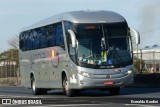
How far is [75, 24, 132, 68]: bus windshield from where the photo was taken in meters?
25.1

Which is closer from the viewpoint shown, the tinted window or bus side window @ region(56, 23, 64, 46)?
bus side window @ region(56, 23, 64, 46)

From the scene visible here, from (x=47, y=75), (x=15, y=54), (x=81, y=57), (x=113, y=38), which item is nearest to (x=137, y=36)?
(x=113, y=38)

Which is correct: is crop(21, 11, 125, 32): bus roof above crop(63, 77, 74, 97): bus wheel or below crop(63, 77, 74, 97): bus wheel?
above

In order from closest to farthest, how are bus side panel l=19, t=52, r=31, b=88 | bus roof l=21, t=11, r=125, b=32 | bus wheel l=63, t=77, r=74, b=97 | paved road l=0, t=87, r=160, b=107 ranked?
paved road l=0, t=87, r=160, b=107
bus roof l=21, t=11, r=125, b=32
bus wheel l=63, t=77, r=74, b=97
bus side panel l=19, t=52, r=31, b=88

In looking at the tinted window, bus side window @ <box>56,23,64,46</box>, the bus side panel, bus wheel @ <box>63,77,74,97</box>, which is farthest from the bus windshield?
the bus side panel

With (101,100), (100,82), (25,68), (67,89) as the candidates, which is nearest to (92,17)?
(100,82)

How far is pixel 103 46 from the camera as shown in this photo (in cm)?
2523

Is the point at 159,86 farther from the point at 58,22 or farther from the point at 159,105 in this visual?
the point at 159,105

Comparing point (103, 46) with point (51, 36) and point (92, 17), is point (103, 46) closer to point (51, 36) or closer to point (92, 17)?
point (92, 17)

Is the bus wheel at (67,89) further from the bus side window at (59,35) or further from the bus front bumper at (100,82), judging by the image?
the bus side window at (59,35)

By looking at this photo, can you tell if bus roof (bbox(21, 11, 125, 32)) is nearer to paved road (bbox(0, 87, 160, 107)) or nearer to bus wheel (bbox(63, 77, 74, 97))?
bus wheel (bbox(63, 77, 74, 97))

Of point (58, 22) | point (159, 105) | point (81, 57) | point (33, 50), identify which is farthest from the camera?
point (33, 50)

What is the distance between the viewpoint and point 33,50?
106 ft

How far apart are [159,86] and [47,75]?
11.2 m
